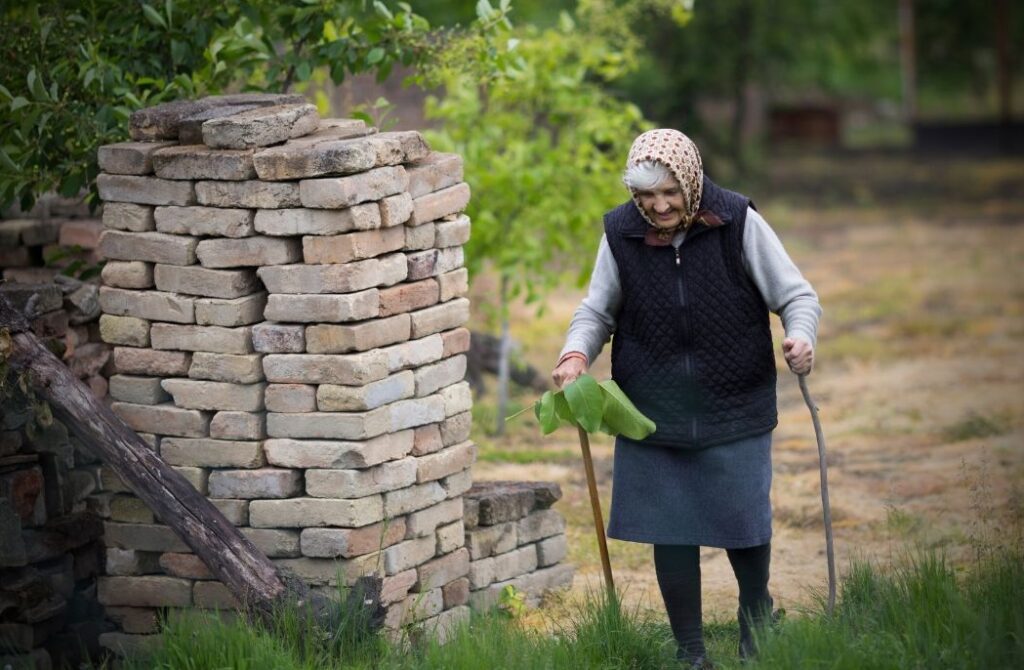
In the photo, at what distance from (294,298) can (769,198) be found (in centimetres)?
1482

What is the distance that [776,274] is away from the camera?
168 inches

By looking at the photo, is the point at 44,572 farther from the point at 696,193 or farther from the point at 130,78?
the point at 696,193

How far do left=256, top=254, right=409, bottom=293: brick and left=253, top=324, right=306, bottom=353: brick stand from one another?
126 mm

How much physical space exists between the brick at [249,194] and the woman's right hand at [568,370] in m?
1.02

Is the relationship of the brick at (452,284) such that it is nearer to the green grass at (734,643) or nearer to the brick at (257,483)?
the brick at (257,483)

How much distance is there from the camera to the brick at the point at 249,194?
450cm

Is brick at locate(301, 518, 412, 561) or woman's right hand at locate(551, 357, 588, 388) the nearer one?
woman's right hand at locate(551, 357, 588, 388)

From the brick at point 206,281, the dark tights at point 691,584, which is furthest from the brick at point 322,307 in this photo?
the dark tights at point 691,584

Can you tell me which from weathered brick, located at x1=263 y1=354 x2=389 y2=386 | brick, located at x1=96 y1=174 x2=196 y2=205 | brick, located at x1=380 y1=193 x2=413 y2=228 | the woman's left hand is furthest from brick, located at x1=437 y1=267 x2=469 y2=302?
the woman's left hand

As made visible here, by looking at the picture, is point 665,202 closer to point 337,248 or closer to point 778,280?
point 778,280

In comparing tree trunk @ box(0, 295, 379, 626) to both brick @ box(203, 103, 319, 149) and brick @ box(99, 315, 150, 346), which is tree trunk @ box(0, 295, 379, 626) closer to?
brick @ box(99, 315, 150, 346)

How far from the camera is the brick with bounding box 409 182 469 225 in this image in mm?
4770

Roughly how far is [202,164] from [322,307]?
0.64m

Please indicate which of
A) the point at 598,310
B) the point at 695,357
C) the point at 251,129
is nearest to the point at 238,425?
the point at 251,129
